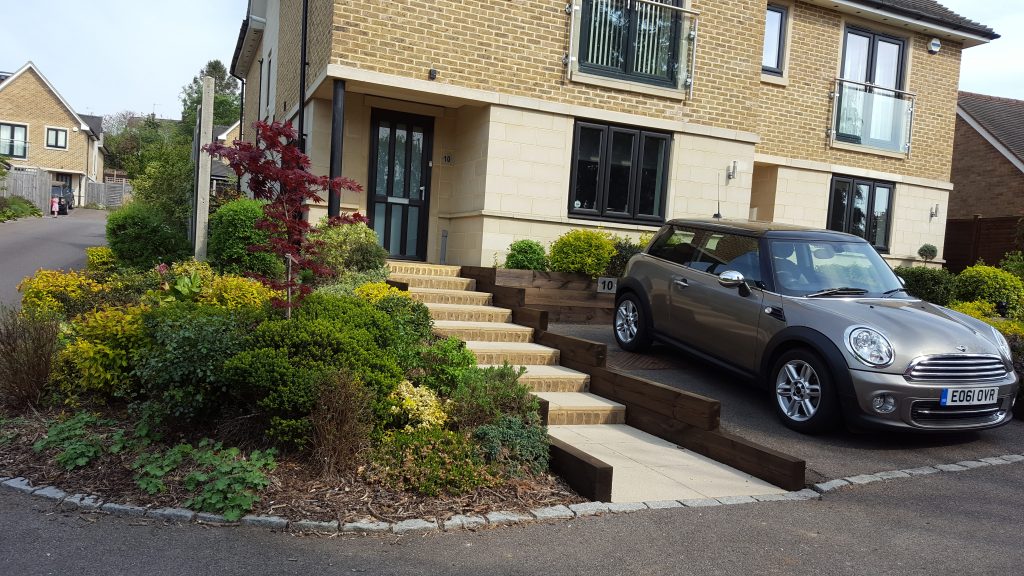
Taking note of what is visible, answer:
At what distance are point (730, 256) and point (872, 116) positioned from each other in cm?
1033

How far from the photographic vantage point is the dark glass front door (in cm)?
1183

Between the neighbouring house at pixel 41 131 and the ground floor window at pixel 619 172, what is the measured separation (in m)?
45.6

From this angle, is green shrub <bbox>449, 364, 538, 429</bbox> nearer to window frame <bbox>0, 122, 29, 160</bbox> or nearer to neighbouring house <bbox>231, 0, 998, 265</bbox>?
neighbouring house <bbox>231, 0, 998, 265</bbox>


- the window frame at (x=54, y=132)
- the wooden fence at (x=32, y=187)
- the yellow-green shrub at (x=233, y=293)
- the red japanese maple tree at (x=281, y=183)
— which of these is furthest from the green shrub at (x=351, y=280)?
the window frame at (x=54, y=132)

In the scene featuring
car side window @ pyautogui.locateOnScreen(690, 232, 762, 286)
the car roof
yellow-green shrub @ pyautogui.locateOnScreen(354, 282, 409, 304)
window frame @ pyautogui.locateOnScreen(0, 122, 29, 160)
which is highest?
window frame @ pyautogui.locateOnScreen(0, 122, 29, 160)

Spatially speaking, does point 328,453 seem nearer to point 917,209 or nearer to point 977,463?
point 977,463

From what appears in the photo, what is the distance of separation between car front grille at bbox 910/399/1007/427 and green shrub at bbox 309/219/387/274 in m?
6.28

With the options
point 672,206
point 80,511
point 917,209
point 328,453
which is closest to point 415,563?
point 328,453

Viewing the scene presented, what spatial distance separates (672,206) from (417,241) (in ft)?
14.2

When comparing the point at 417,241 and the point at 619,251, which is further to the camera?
the point at 417,241

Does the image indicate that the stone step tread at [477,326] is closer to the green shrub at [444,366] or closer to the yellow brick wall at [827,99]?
the green shrub at [444,366]

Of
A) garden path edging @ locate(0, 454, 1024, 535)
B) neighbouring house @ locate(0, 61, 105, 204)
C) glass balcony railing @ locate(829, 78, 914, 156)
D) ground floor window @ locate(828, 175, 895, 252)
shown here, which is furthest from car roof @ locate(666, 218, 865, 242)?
neighbouring house @ locate(0, 61, 105, 204)

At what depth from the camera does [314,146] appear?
11.3m

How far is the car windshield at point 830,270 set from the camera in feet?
22.4
